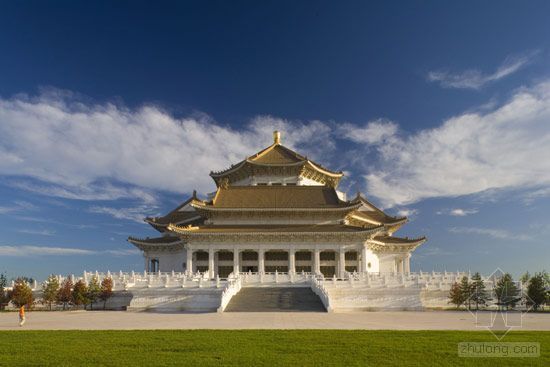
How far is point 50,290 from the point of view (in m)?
31.5

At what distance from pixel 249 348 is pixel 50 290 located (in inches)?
958

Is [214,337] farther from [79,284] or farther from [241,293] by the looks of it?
[79,284]

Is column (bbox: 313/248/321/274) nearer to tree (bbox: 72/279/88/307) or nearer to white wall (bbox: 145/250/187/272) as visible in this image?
white wall (bbox: 145/250/187/272)

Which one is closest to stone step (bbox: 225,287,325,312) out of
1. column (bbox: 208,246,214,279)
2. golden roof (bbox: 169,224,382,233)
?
column (bbox: 208,246,214,279)

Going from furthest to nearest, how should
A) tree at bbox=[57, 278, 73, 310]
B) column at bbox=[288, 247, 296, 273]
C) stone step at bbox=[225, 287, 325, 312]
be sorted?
column at bbox=[288, 247, 296, 273], tree at bbox=[57, 278, 73, 310], stone step at bbox=[225, 287, 325, 312]

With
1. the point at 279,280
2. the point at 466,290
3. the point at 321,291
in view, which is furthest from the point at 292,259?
the point at 466,290

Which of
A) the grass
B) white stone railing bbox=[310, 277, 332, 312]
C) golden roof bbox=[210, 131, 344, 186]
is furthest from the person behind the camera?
golden roof bbox=[210, 131, 344, 186]

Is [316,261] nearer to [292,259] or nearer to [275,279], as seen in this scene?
[292,259]

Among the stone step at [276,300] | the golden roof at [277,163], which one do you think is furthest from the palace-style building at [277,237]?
the stone step at [276,300]

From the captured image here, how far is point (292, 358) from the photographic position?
11641 mm

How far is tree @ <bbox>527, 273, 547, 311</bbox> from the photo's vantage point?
99.8ft

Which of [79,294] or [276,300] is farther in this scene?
[79,294]

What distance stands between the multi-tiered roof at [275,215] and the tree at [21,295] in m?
13.7

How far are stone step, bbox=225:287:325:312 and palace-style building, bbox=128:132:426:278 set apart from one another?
30.5 ft
